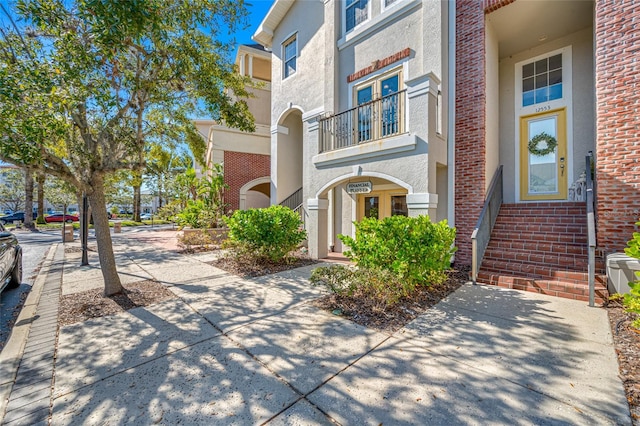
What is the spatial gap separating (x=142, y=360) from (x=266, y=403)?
1.59 metres

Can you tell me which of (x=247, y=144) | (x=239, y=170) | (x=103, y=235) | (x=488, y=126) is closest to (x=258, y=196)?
(x=239, y=170)

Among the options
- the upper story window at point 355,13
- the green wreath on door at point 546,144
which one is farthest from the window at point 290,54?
the green wreath on door at point 546,144

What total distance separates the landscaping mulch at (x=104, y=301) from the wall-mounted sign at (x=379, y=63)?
24.5 ft

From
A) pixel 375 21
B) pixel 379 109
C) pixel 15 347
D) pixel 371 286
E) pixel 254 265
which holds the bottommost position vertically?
pixel 15 347

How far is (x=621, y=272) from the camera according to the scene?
14.6ft

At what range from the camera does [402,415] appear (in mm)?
2213

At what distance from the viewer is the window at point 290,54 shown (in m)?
11.1

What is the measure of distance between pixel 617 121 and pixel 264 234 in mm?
7450

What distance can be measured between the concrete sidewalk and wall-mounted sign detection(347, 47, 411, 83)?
6.25m

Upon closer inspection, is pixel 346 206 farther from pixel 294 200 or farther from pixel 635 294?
pixel 635 294

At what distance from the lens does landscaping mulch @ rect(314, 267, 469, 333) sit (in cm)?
389

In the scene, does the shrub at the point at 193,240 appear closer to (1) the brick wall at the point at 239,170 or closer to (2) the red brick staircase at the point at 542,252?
(1) the brick wall at the point at 239,170

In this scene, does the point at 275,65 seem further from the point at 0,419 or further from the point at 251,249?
the point at 0,419

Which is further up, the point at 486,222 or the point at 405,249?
the point at 486,222
